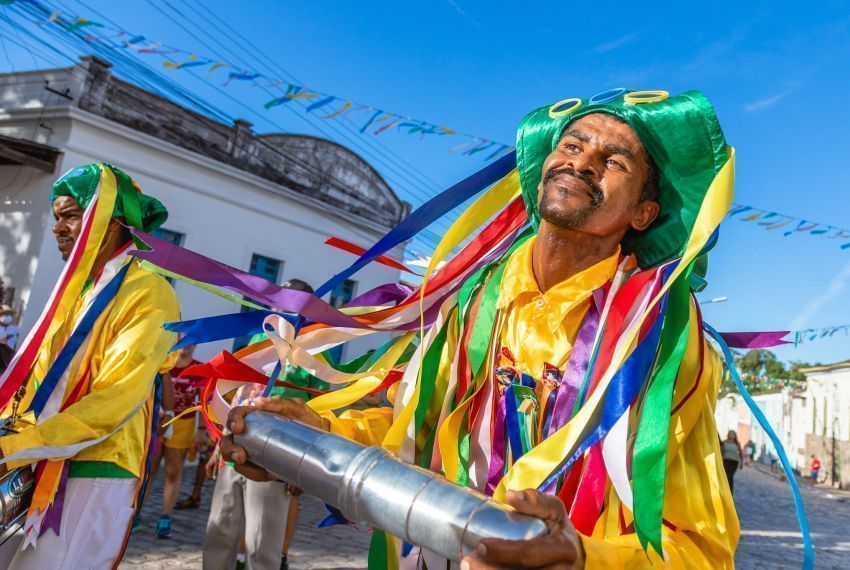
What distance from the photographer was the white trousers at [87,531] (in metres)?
2.37

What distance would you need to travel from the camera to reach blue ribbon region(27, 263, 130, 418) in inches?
98.5

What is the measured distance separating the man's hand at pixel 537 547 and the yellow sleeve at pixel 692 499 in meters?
0.06

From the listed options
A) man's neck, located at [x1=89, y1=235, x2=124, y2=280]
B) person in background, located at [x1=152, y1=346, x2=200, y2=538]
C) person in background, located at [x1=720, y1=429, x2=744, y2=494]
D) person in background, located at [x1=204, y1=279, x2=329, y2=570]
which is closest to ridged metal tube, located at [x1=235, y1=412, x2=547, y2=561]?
man's neck, located at [x1=89, y1=235, x2=124, y2=280]

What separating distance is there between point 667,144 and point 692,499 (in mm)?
831

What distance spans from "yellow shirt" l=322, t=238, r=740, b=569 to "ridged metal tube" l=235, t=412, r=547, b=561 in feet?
0.65

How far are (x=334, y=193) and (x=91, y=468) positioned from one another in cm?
1444

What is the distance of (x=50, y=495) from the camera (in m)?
2.36

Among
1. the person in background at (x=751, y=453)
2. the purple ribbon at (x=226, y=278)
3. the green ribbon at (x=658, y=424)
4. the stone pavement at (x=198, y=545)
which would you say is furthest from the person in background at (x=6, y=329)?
the person in background at (x=751, y=453)

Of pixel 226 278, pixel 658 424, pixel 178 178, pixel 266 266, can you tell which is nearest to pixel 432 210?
pixel 226 278

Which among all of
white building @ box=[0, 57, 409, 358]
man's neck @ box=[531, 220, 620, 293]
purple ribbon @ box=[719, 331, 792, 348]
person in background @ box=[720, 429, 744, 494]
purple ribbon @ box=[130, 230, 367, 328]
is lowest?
person in background @ box=[720, 429, 744, 494]

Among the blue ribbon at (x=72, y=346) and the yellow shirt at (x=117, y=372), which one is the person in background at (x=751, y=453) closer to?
the yellow shirt at (x=117, y=372)

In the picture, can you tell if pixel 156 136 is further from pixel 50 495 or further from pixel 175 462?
pixel 50 495

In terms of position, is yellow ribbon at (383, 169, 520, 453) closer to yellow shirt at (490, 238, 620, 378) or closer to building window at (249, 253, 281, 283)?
yellow shirt at (490, 238, 620, 378)

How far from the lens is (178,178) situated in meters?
12.5
